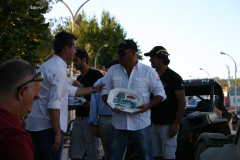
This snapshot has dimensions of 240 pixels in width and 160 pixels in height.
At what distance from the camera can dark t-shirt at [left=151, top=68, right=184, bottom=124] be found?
14.4 feet

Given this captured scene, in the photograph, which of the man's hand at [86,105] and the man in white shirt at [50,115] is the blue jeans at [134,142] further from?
the man's hand at [86,105]

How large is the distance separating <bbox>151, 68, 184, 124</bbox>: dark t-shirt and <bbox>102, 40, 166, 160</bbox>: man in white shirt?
Result: 2.19ft

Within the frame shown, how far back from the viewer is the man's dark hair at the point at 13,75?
141 cm

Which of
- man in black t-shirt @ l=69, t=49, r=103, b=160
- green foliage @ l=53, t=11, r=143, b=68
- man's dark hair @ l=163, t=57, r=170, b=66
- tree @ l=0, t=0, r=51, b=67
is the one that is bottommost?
man in black t-shirt @ l=69, t=49, r=103, b=160

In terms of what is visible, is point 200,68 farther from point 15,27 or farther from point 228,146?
point 228,146

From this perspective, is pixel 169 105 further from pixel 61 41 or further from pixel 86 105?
pixel 61 41

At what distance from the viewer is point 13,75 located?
4.75 feet

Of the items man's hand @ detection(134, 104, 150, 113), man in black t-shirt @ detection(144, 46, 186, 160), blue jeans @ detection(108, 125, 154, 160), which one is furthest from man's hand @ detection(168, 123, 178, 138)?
man's hand @ detection(134, 104, 150, 113)

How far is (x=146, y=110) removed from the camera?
362cm

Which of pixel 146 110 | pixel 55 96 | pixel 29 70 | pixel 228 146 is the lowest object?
pixel 228 146

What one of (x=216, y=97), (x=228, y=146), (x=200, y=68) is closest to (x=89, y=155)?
(x=228, y=146)

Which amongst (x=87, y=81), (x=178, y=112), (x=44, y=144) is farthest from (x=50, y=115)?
(x=178, y=112)

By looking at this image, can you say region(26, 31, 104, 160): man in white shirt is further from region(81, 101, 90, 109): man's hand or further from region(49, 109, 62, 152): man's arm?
region(81, 101, 90, 109): man's hand

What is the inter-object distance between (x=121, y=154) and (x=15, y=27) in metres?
5.73
